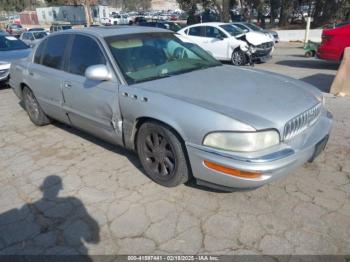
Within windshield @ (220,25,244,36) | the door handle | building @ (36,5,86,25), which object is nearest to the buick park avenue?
the door handle

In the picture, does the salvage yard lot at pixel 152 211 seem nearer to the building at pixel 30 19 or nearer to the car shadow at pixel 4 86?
the car shadow at pixel 4 86

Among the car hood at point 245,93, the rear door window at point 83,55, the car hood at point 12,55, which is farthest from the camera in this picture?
the car hood at point 12,55

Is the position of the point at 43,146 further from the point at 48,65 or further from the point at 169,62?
the point at 169,62

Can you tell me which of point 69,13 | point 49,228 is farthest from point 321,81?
point 69,13

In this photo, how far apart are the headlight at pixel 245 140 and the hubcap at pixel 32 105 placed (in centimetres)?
373

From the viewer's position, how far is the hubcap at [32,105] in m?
5.39

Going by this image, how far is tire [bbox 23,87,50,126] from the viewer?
5355mm

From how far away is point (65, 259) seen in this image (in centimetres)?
257

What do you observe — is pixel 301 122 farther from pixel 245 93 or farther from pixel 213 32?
pixel 213 32

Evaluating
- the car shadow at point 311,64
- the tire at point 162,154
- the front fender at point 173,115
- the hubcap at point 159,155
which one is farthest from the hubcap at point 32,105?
the car shadow at point 311,64

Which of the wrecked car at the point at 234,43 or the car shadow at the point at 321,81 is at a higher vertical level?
the wrecked car at the point at 234,43

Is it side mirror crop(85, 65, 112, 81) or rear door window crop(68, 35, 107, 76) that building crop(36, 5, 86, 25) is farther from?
side mirror crop(85, 65, 112, 81)

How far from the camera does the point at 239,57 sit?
37.0ft

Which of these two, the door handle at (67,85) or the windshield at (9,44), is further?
the windshield at (9,44)
